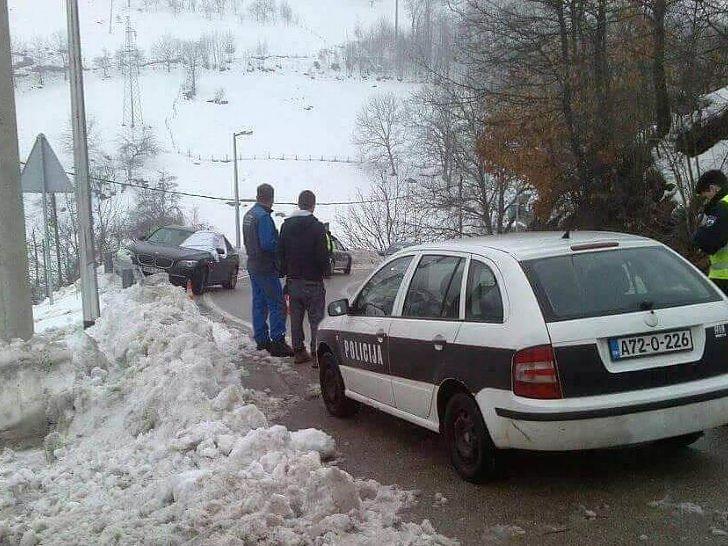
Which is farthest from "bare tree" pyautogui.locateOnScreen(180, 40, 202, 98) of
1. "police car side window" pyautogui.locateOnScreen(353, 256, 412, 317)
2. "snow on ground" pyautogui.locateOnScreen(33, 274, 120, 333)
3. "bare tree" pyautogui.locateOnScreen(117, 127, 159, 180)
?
"police car side window" pyautogui.locateOnScreen(353, 256, 412, 317)

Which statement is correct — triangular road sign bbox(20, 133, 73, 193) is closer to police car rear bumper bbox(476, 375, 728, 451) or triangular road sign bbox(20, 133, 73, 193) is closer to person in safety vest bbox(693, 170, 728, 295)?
person in safety vest bbox(693, 170, 728, 295)

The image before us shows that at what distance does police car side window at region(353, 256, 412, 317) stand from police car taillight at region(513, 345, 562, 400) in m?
1.72

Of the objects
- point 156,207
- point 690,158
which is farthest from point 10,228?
point 156,207

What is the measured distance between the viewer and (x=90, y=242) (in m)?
10.6

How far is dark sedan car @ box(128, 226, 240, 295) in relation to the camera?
1902cm

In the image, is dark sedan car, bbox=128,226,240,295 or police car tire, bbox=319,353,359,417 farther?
dark sedan car, bbox=128,226,240,295

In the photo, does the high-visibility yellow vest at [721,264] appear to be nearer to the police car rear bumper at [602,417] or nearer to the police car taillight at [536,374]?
the police car rear bumper at [602,417]

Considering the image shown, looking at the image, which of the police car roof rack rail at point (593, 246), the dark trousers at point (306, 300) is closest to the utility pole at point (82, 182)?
the dark trousers at point (306, 300)

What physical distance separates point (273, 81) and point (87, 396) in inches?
5032

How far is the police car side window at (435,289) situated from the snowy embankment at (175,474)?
1.14 meters

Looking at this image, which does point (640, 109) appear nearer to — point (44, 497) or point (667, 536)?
point (667, 536)

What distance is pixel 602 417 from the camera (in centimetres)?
423

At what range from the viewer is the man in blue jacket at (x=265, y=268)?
9.18 meters

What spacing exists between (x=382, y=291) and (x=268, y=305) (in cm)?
356
